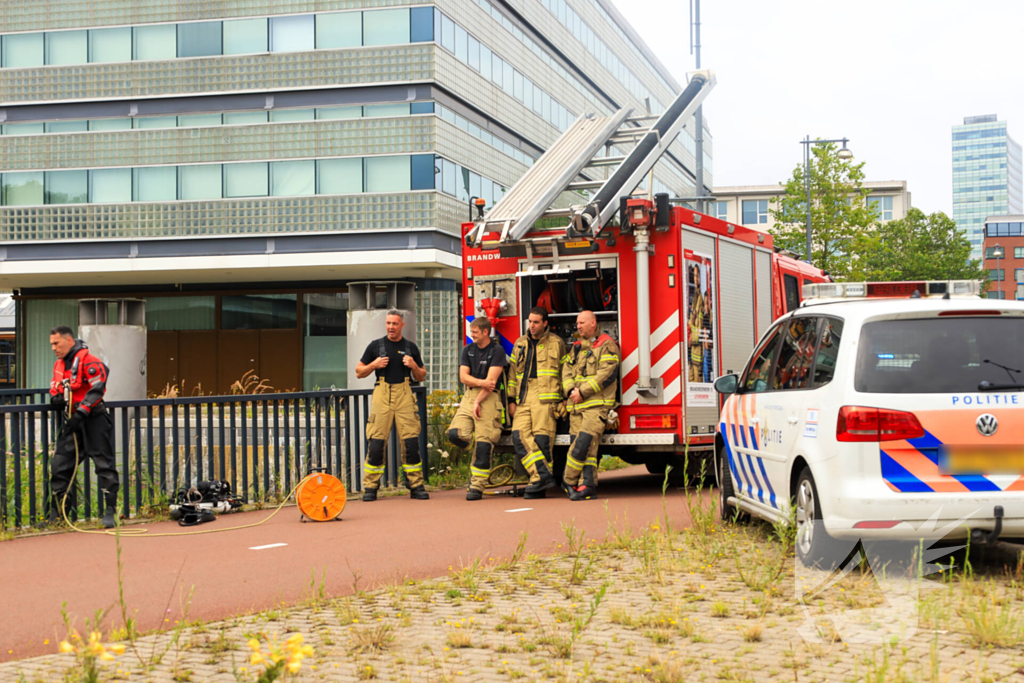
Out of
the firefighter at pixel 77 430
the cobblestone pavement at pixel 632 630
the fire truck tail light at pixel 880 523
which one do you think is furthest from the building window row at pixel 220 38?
the fire truck tail light at pixel 880 523

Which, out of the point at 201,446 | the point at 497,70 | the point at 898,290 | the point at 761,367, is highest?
the point at 497,70

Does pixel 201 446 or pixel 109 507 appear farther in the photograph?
pixel 201 446

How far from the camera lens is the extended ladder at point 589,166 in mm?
10742

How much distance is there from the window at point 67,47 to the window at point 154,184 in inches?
155

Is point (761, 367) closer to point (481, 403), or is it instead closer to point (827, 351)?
point (827, 351)

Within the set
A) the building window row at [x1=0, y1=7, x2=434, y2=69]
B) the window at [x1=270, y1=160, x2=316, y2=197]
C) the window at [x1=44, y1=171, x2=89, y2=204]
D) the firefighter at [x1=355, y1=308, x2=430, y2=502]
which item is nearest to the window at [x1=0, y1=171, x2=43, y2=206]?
the window at [x1=44, y1=171, x2=89, y2=204]

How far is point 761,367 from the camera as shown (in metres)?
7.82

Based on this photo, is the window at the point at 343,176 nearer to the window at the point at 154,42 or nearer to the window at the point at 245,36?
the window at the point at 245,36

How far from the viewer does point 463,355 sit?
11.1 metres

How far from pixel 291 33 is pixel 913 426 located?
27832mm

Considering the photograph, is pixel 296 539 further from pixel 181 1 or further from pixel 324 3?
pixel 181 1

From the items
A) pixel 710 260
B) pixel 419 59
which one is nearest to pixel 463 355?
pixel 710 260

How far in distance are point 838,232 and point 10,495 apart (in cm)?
3569

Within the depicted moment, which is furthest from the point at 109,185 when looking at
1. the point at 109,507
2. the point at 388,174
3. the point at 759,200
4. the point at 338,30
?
the point at 759,200
